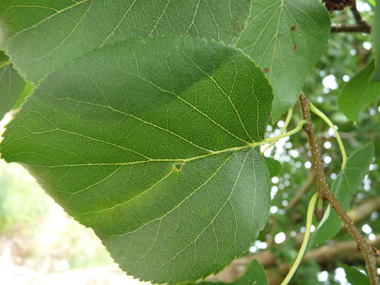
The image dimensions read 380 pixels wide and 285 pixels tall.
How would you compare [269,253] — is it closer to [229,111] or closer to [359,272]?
[359,272]

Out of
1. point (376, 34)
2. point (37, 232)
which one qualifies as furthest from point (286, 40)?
point (37, 232)

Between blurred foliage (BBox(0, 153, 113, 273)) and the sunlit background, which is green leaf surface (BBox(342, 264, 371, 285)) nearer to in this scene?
the sunlit background

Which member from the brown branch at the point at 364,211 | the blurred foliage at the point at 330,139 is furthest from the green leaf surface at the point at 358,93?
the brown branch at the point at 364,211

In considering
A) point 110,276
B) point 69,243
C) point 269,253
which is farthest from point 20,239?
point 269,253

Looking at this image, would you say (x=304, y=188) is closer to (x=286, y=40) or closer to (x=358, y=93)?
(x=358, y=93)

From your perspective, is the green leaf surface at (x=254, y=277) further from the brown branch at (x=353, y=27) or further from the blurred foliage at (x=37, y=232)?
the blurred foliage at (x=37, y=232)

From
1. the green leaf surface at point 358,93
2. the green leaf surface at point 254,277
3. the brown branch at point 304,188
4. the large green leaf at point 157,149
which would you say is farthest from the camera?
the brown branch at point 304,188
